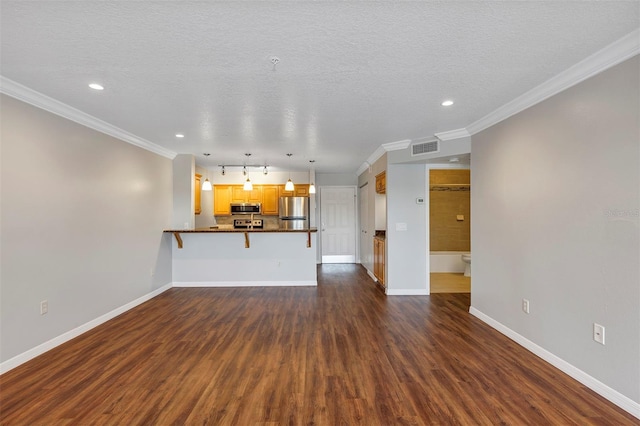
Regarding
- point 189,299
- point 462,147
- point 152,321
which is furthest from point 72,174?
point 462,147

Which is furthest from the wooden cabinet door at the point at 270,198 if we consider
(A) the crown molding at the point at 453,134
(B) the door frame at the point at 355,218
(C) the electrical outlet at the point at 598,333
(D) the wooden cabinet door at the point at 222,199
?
(C) the electrical outlet at the point at 598,333

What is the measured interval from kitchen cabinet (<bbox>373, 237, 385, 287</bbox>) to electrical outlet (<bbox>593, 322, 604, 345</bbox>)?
3061 millimetres

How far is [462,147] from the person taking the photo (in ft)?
13.1

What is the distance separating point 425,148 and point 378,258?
2276mm

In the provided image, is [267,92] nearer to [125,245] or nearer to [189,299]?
[125,245]

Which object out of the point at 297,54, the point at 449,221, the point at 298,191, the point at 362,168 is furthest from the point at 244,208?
the point at 297,54

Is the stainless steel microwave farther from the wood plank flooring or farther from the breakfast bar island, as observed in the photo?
the wood plank flooring

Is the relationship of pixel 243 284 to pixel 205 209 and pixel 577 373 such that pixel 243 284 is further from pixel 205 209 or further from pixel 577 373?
pixel 577 373

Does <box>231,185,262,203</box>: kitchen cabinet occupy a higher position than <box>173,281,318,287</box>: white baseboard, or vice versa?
<box>231,185,262,203</box>: kitchen cabinet

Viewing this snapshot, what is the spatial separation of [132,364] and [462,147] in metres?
4.61

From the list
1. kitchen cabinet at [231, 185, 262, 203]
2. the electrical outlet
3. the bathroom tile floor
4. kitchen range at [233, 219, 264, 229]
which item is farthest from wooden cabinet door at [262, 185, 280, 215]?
the electrical outlet

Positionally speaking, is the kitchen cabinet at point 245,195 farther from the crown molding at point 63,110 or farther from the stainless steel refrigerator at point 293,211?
the crown molding at point 63,110

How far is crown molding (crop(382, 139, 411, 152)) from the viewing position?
177 inches

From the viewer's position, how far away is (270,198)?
739cm
